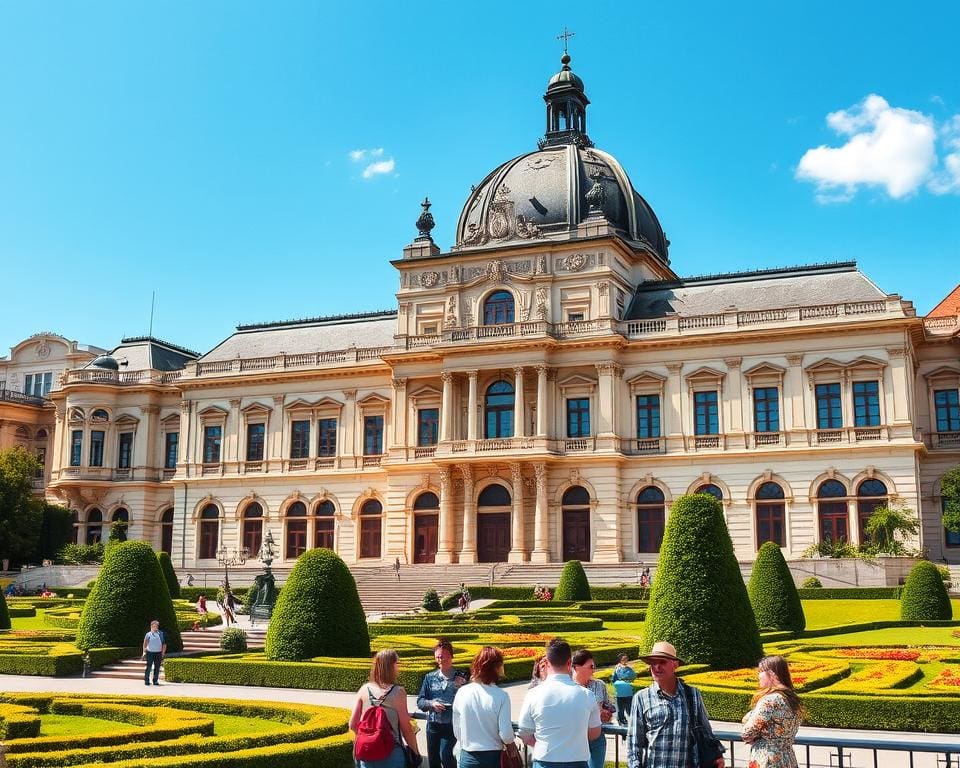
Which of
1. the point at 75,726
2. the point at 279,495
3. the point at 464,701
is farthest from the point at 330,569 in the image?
the point at 279,495

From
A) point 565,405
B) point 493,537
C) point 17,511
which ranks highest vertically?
point 565,405

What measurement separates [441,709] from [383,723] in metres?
1.60

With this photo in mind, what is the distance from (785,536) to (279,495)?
1048 inches

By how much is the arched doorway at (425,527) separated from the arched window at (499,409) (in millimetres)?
4522

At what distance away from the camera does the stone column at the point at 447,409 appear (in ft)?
172

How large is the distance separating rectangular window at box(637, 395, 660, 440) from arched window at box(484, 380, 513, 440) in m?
6.17

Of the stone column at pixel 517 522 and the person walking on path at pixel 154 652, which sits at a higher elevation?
the stone column at pixel 517 522

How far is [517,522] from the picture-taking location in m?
50.6

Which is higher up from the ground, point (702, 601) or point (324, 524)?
point (324, 524)

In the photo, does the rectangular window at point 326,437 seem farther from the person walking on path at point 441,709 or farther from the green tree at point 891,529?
the person walking on path at point 441,709

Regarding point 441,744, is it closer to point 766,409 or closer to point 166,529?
point 766,409

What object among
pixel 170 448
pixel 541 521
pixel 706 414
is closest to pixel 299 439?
pixel 170 448

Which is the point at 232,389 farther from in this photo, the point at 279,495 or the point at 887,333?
the point at 887,333

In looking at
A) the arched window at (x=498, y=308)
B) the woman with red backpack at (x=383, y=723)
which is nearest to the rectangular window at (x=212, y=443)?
the arched window at (x=498, y=308)
